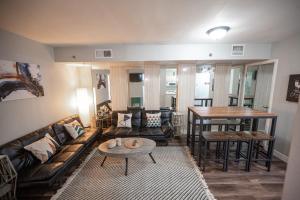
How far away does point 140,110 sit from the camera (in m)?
4.20

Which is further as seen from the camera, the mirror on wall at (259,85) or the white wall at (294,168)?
the mirror on wall at (259,85)

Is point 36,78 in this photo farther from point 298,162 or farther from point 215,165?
point 215,165

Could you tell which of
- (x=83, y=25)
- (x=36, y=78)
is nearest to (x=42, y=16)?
(x=83, y=25)

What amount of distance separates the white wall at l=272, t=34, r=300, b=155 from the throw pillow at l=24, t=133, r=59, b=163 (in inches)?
182

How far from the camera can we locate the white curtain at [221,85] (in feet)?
13.7

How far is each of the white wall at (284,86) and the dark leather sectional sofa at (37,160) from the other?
4.31 m

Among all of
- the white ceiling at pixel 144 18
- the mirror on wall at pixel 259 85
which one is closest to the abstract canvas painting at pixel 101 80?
the white ceiling at pixel 144 18

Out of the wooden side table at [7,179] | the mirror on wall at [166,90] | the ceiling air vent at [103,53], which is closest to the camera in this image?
the wooden side table at [7,179]

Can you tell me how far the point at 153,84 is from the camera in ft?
13.9

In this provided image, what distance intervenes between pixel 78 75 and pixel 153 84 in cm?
248

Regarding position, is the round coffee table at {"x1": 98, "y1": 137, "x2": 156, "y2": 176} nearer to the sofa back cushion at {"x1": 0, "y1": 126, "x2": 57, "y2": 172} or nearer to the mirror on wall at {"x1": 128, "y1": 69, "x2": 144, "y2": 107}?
the sofa back cushion at {"x1": 0, "y1": 126, "x2": 57, "y2": 172}

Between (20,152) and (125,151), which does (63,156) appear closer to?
(20,152)

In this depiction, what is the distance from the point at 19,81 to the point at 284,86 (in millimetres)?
5288

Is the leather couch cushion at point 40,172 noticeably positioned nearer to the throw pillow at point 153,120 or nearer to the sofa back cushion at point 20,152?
the sofa back cushion at point 20,152
